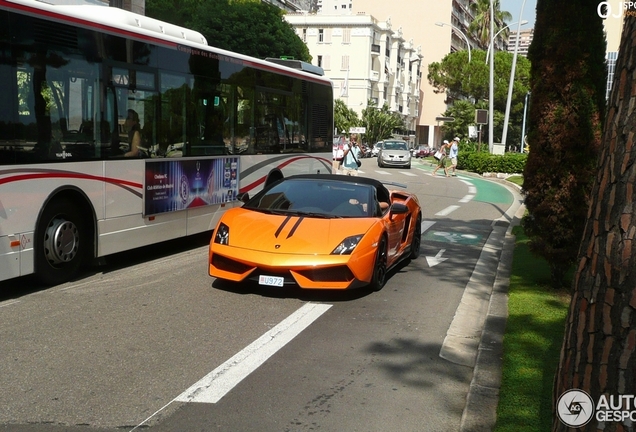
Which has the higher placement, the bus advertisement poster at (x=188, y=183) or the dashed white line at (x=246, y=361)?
the bus advertisement poster at (x=188, y=183)

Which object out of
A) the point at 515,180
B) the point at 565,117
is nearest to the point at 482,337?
the point at 565,117

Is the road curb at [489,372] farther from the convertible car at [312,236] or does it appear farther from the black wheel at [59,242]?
the black wheel at [59,242]

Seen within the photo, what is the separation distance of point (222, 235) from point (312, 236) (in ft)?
3.60

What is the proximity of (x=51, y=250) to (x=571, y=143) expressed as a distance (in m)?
6.24

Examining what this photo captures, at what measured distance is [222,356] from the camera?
619 centimetres

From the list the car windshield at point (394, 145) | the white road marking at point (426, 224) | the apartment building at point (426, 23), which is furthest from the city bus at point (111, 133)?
the apartment building at point (426, 23)

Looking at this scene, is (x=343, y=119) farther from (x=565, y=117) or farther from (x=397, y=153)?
(x=565, y=117)

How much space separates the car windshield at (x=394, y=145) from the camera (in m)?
46.0

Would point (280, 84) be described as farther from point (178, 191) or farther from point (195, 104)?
point (178, 191)

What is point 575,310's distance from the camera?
2900 mm

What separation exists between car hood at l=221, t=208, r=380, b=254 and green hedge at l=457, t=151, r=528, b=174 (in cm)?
3158

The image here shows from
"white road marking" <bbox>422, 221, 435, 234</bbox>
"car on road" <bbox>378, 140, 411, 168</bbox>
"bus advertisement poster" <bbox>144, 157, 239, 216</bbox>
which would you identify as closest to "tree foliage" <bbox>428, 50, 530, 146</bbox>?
"car on road" <bbox>378, 140, 411, 168</bbox>

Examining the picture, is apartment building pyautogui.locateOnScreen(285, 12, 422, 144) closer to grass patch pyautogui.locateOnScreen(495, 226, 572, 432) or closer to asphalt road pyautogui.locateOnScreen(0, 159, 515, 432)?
grass patch pyautogui.locateOnScreen(495, 226, 572, 432)

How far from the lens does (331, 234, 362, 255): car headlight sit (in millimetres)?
8398
